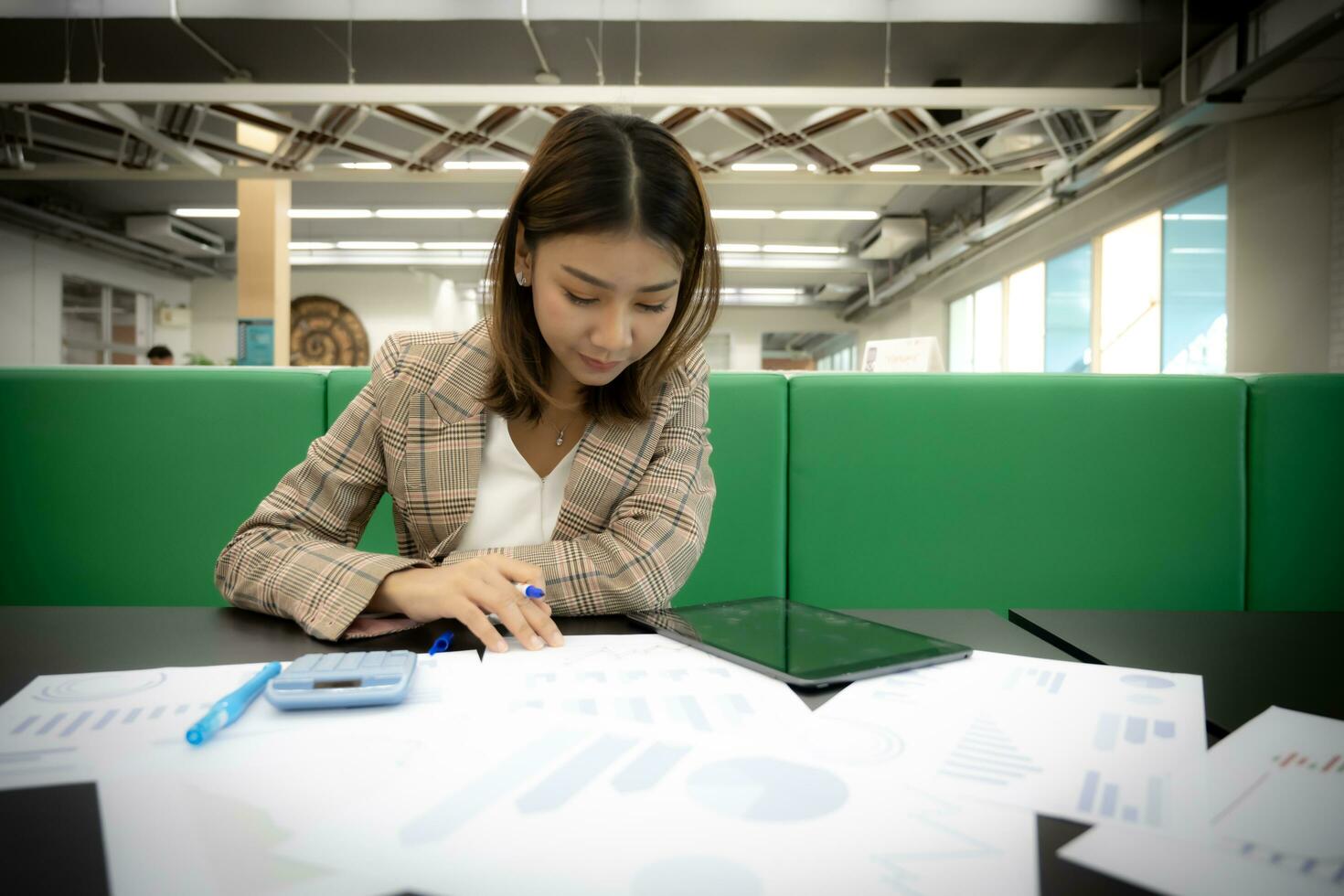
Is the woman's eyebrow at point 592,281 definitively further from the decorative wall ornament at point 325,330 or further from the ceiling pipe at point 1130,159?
the decorative wall ornament at point 325,330

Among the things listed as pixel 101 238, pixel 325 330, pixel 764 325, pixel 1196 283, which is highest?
pixel 101 238

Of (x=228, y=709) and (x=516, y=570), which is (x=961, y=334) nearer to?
(x=516, y=570)

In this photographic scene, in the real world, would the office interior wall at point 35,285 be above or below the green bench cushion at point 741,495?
above

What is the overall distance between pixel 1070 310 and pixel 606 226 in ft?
23.9

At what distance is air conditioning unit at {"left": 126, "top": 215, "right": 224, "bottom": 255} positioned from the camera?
29.6 ft

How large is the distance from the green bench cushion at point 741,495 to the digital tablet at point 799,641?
0.75m

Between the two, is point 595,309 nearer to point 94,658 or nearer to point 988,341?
point 94,658

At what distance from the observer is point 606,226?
0.84 m

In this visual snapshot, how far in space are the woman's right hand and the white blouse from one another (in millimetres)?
277

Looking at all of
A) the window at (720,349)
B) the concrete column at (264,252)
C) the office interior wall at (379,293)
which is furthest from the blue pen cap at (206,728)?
the window at (720,349)

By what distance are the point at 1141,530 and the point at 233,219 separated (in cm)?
1034

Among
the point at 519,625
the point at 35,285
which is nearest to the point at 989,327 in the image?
the point at 519,625

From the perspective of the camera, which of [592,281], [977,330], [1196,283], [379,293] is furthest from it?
[379,293]

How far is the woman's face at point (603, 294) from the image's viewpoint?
84 centimetres
